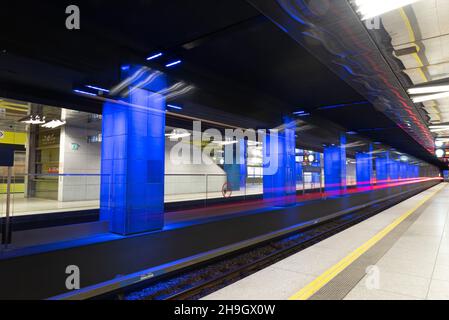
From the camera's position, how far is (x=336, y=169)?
56.9 feet

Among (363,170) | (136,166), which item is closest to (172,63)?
(136,166)

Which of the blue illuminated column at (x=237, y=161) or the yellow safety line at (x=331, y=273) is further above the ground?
the blue illuminated column at (x=237, y=161)

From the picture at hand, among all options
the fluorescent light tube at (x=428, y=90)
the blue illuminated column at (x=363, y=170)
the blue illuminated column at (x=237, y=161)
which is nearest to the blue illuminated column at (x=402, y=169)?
the blue illuminated column at (x=363, y=170)

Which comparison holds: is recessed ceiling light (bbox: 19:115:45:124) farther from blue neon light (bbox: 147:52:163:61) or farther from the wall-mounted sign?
blue neon light (bbox: 147:52:163:61)

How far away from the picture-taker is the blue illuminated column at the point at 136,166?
5.75 m

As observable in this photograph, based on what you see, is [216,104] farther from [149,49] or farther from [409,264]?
[409,264]

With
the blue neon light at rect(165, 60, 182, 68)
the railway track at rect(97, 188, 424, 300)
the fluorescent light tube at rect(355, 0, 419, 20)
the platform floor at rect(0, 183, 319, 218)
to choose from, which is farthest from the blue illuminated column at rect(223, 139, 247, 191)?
the fluorescent light tube at rect(355, 0, 419, 20)

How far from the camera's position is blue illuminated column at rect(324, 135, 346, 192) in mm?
16984

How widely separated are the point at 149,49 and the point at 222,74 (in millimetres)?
2302

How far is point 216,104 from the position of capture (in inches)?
327

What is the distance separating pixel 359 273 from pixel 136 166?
4.60 metres

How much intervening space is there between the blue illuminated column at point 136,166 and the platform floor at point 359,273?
2804 mm

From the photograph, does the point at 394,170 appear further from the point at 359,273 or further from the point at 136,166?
the point at 136,166

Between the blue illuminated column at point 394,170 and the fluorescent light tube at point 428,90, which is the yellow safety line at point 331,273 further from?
the blue illuminated column at point 394,170
